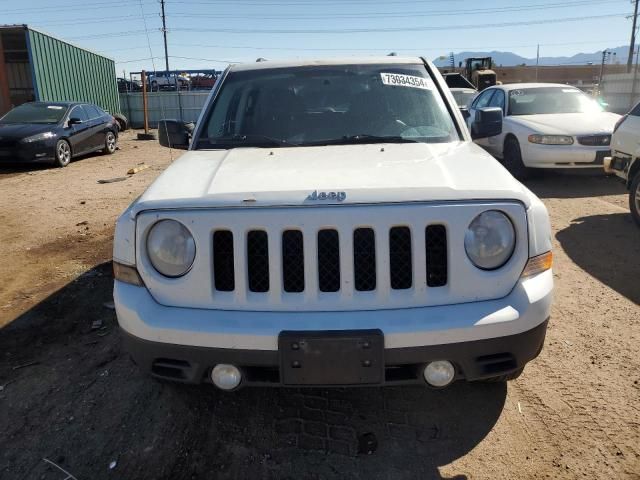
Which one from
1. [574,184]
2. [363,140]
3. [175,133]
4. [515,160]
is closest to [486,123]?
[363,140]

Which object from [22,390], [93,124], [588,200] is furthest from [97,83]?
[22,390]

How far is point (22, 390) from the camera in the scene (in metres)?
3.08

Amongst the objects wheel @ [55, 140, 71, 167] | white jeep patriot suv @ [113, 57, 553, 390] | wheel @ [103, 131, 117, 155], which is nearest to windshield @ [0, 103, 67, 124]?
wheel @ [55, 140, 71, 167]

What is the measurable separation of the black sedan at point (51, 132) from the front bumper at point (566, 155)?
33.0ft

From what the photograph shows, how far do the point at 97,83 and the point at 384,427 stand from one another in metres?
25.6

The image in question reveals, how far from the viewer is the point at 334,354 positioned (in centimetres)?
213

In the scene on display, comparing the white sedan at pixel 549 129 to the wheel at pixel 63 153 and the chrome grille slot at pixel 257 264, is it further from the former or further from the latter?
the wheel at pixel 63 153

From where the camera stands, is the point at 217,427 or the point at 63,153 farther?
the point at 63,153

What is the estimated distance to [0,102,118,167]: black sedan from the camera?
11.5 metres

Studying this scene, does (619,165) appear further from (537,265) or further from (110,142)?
(110,142)

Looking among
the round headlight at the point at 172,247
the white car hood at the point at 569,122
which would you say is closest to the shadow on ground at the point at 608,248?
the white car hood at the point at 569,122

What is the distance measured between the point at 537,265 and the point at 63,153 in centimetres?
1244

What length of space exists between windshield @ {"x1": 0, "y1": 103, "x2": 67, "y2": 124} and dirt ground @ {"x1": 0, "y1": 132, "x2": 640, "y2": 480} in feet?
32.0

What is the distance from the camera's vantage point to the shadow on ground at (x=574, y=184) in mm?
8258
